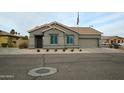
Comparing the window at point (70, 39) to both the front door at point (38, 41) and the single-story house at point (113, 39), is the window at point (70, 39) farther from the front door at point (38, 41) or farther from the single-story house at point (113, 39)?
the single-story house at point (113, 39)

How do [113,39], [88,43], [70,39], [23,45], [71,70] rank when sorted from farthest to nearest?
[113,39], [88,43], [23,45], [70,39], [71,70]

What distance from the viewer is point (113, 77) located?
7.55 meters

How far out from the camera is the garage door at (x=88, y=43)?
3059cm

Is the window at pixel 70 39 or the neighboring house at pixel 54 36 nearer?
the neighboring house at pixel 54 36

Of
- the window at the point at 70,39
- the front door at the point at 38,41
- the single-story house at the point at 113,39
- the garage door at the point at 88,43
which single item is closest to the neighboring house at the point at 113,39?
the single-story house at the point at 113,39

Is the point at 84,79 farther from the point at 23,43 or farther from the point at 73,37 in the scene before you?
the point at 23,43

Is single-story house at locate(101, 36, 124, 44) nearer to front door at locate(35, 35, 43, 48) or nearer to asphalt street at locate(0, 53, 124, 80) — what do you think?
front door at locate(35, 35, 43, 48)

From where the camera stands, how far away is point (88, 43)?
31016 mm

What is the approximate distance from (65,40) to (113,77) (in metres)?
20.2

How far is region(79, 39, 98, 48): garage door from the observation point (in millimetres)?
30591

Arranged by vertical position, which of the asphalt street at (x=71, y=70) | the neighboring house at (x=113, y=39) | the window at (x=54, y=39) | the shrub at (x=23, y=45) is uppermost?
the neighboring house at (x=113, y=39)

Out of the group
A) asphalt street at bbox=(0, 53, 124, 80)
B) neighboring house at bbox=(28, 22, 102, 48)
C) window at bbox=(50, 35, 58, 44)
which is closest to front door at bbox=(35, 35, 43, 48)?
neighboring house at bbox=(28, 22, 102, 48)

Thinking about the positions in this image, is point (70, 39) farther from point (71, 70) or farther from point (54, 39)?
point (71, 70)

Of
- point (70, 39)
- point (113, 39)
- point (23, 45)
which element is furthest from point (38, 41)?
point (113, 39)
